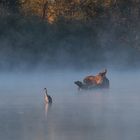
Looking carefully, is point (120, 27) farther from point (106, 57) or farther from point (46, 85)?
point (46, 85)

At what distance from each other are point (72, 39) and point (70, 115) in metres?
19.9

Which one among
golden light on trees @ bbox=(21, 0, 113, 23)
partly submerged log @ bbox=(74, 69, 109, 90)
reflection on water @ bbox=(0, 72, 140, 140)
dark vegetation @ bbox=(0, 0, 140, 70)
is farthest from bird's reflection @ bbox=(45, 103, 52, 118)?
golden light on trees @ bbox=(21, 0, 113, 23)

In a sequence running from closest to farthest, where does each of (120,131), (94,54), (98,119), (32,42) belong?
(120,131), (98,119), (32,42), (94,54)

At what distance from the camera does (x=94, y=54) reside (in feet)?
123

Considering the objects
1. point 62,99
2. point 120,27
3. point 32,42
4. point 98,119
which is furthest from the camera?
point 120,27

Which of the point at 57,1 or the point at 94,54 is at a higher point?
the point at 57,1

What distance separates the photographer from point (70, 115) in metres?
17.0

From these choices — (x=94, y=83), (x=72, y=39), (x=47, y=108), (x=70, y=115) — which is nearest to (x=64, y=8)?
(x=72, y=39)

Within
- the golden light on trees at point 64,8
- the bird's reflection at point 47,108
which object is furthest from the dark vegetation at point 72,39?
the bird's reflection at point 47,108

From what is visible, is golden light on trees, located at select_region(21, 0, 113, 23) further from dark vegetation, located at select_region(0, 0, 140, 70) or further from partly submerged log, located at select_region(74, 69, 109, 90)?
partly submerged log, located at select_region(74, 69, 109, 90)

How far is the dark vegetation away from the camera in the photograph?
3434 centimetres

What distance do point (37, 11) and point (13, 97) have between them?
19.9 m

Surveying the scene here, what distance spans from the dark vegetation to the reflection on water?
10.9 metres

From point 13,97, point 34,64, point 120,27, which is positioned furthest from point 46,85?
point 120,27
